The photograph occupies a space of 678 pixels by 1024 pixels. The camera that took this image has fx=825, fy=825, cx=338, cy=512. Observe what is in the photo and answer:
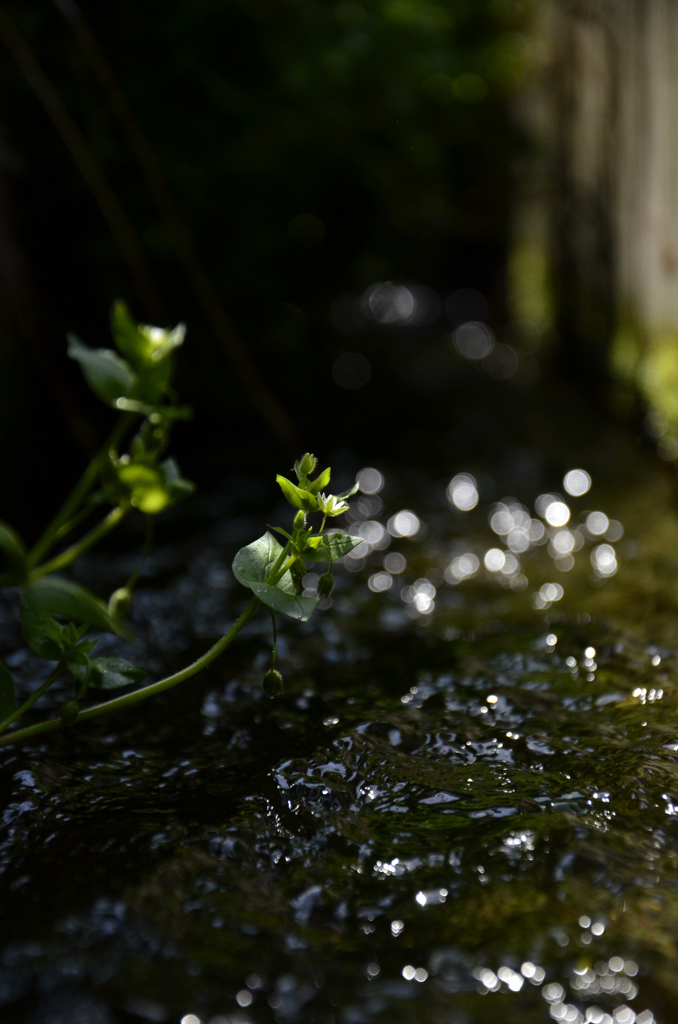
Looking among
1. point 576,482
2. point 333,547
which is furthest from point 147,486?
point 576,482

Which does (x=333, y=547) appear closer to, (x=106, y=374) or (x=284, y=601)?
(x=284, y=601)

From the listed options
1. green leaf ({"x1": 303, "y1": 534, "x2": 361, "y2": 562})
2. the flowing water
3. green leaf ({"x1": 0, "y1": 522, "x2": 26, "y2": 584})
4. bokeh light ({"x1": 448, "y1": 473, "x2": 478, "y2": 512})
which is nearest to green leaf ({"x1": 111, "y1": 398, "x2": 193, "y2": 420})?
green leaf ({"x1": 0, "y1": 522, "x2": 26, "y2": 584})

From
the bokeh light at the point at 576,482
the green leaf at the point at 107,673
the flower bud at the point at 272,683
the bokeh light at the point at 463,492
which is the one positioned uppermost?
the green leaf at the point at 107,673

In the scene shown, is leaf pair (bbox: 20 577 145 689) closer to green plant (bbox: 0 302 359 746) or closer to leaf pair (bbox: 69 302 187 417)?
green plant (bbox: 0 302 359 746)

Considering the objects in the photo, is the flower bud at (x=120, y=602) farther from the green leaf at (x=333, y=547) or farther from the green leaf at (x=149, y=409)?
Answer: the green leaf at (x=333, y=547)

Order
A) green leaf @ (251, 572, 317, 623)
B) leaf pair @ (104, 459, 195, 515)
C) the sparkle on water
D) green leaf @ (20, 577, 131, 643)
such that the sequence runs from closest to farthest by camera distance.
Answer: the sparkle on water, green leaf @ (251, 572, 317, 623), green leaf @ (20, 577, 131, 643), leaf pair @ (104, 459, 195, 515)

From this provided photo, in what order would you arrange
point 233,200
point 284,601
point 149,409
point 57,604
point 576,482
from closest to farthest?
point 284,601
point 57,604
point 149,409
point 576,482
point 233,200

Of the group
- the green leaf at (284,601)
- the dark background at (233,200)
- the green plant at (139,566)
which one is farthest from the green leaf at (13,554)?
the dark background at (233,200)
